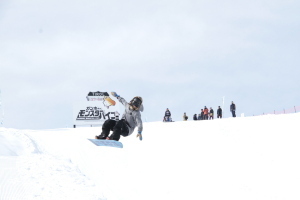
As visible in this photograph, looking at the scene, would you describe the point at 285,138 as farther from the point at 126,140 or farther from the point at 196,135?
the point at 126,140

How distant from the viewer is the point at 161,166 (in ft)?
32.6

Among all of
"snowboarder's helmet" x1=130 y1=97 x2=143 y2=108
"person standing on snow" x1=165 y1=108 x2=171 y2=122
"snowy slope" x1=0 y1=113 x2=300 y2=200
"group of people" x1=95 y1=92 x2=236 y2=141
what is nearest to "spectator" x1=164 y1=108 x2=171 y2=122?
"person standing on snow" x1=165 y1=108 x2=171 y2=122

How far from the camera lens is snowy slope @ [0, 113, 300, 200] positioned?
20.5 feet

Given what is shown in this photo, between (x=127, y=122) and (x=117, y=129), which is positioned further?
(x=127, y=122)

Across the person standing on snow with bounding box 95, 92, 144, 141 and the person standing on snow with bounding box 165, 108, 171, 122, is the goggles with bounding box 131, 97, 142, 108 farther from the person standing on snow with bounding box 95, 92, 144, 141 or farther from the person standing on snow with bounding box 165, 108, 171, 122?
the person standing on snow with bounding box 165, 108, 171, 122

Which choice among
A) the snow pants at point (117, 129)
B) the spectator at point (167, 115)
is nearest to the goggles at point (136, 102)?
the snow pants at point (117, 129)

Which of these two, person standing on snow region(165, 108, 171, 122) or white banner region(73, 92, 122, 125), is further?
white banner region(73, 92, 122, 125)

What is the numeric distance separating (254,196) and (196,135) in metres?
5.15

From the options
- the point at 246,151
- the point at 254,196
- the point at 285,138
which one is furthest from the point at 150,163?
the point at 285,138

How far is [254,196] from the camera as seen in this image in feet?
29.1

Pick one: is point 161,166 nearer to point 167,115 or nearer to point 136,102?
point 136,102

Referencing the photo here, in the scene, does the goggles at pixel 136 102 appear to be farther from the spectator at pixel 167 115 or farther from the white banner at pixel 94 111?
the white banner at pixel 94 111

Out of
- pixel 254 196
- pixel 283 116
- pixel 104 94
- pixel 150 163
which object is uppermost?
pixel 104 94

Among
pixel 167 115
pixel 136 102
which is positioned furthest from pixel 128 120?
pixel 167 115
